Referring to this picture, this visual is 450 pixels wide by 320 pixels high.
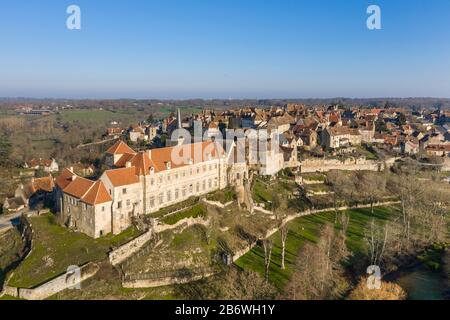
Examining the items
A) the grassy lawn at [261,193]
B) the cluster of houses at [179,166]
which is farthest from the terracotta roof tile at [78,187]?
the grassy lawn at [261,193]

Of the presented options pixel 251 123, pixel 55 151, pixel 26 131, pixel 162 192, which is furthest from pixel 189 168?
pixel 26 131

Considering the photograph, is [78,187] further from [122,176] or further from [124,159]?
[124,159]

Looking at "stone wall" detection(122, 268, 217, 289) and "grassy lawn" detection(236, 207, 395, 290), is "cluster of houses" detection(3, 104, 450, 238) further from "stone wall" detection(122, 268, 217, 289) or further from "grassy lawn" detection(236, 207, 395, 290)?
"grassy lawn" detection(236, 207, 395, 290)

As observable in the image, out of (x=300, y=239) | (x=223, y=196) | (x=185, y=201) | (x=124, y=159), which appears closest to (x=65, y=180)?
(x=124, y=159)

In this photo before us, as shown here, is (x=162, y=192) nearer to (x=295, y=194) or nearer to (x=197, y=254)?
(x=197, y=254)

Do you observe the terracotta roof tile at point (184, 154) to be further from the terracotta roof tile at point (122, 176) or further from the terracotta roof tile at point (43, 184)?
the terracotta roof tile at point (43, 184)

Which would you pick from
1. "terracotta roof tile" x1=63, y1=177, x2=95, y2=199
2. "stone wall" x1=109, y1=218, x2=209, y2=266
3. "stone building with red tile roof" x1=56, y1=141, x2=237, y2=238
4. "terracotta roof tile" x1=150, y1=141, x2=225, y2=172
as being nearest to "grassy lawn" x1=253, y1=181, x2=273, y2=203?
"stone building with red tile roof" x1=56, y1=141, x2=237, y2=238
